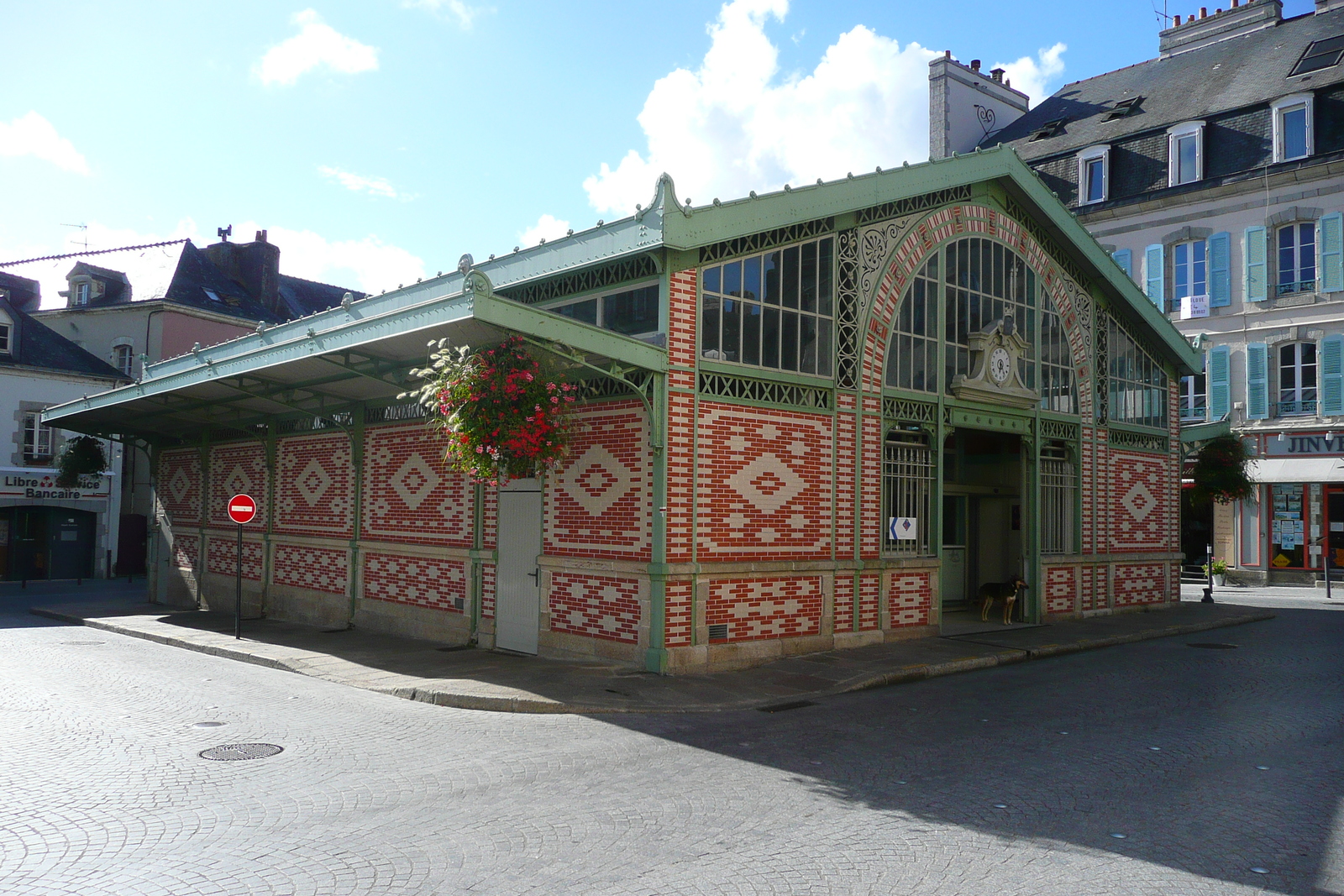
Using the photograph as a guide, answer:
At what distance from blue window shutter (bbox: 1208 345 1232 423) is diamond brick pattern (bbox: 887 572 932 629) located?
18990 mm

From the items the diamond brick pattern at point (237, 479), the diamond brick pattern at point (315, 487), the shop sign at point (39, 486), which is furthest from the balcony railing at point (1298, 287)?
the shop sign at point (39, 486)

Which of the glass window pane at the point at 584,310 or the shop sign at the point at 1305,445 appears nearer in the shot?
the glass window pane at the point at 584,310

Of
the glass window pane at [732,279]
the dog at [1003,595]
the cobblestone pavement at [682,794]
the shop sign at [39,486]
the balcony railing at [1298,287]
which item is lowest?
the cobblestone pavement at [682,794]

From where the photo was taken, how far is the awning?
88.3 feet

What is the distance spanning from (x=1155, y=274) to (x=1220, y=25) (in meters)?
10.8

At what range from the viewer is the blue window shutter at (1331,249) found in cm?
2633

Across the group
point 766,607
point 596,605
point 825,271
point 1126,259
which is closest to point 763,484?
point 766,607

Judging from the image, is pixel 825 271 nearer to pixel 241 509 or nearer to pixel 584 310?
pixel 584 310

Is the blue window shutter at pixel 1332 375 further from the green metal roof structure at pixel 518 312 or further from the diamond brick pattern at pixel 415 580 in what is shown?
the diamond brick pattern at pixel 415 580

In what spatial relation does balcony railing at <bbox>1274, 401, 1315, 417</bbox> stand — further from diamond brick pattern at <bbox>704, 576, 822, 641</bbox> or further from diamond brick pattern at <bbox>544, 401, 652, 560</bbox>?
diamond brick pattern at <bbox>544, 401, 652, 560</bbox>

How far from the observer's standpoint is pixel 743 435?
40.5ft

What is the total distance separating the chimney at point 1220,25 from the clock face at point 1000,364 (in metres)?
24.4

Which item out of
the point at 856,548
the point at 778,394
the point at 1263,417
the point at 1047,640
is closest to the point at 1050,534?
the point at 1047,640

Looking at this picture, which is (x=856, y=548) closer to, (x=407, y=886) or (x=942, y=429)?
(x=942, y=429)
